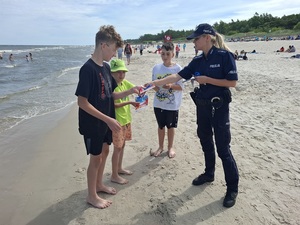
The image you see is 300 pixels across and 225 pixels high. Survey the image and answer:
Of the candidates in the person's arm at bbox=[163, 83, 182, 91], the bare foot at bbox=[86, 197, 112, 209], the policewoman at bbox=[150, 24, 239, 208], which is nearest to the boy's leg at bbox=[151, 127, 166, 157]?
the person's arm at bbox=[163, 83, 182, 91]

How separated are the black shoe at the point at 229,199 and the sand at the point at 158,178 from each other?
69 millimetres

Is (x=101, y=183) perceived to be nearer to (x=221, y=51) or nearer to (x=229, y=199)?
(x=229, y=199)

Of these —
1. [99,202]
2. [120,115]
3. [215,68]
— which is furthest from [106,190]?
[215,68]

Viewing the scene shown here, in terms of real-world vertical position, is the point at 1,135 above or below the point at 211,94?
below

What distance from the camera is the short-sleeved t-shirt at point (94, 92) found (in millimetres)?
3088

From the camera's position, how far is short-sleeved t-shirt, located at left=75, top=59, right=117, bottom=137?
309 cm

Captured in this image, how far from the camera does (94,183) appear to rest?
144 inches

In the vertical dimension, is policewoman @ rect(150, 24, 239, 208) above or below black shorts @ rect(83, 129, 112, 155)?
above

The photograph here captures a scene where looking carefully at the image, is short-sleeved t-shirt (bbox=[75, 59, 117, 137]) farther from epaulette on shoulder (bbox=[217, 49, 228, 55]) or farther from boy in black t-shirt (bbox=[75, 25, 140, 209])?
epaulette on shoulder (bbox=[217, 49, 228, 55])

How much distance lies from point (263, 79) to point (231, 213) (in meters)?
10.2

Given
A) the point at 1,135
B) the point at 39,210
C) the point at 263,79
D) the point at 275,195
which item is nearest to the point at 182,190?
the point at 275,195

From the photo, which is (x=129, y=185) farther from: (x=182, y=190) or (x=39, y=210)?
(x=39, y=210)

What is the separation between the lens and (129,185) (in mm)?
4242

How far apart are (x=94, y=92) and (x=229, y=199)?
7.55 feet
